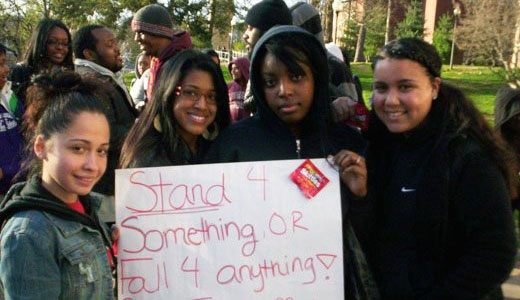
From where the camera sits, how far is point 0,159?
3.09 m

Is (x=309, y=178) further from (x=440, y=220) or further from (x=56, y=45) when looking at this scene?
(x=56, y=45)

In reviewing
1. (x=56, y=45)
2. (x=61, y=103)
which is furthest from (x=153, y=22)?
(x=61, y=103)

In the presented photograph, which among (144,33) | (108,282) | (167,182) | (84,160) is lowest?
(108,282)

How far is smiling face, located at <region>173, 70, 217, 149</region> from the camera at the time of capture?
2086 mm

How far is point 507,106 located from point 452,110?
172cm

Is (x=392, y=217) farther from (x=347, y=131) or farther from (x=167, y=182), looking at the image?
(x=167, y=182)

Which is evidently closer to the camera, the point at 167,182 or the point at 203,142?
the point at 167,182

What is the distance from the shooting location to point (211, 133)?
2279mm

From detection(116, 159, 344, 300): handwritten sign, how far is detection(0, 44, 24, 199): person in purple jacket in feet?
5.53

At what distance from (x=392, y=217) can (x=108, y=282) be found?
1075 mm

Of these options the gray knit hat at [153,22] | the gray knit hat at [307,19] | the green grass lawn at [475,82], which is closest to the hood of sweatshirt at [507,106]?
the gray knit hat at [307,19]

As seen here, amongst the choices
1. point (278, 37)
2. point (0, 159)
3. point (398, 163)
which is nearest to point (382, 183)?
point (398, 163)

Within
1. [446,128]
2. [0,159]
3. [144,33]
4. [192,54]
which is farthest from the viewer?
[144,33]

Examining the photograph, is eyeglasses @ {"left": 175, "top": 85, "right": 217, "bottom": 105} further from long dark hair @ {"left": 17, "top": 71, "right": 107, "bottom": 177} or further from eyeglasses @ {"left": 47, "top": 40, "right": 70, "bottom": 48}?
eyeglasses @ {"left": 47, "top": 40, "right": 70, "bottom": 48}
